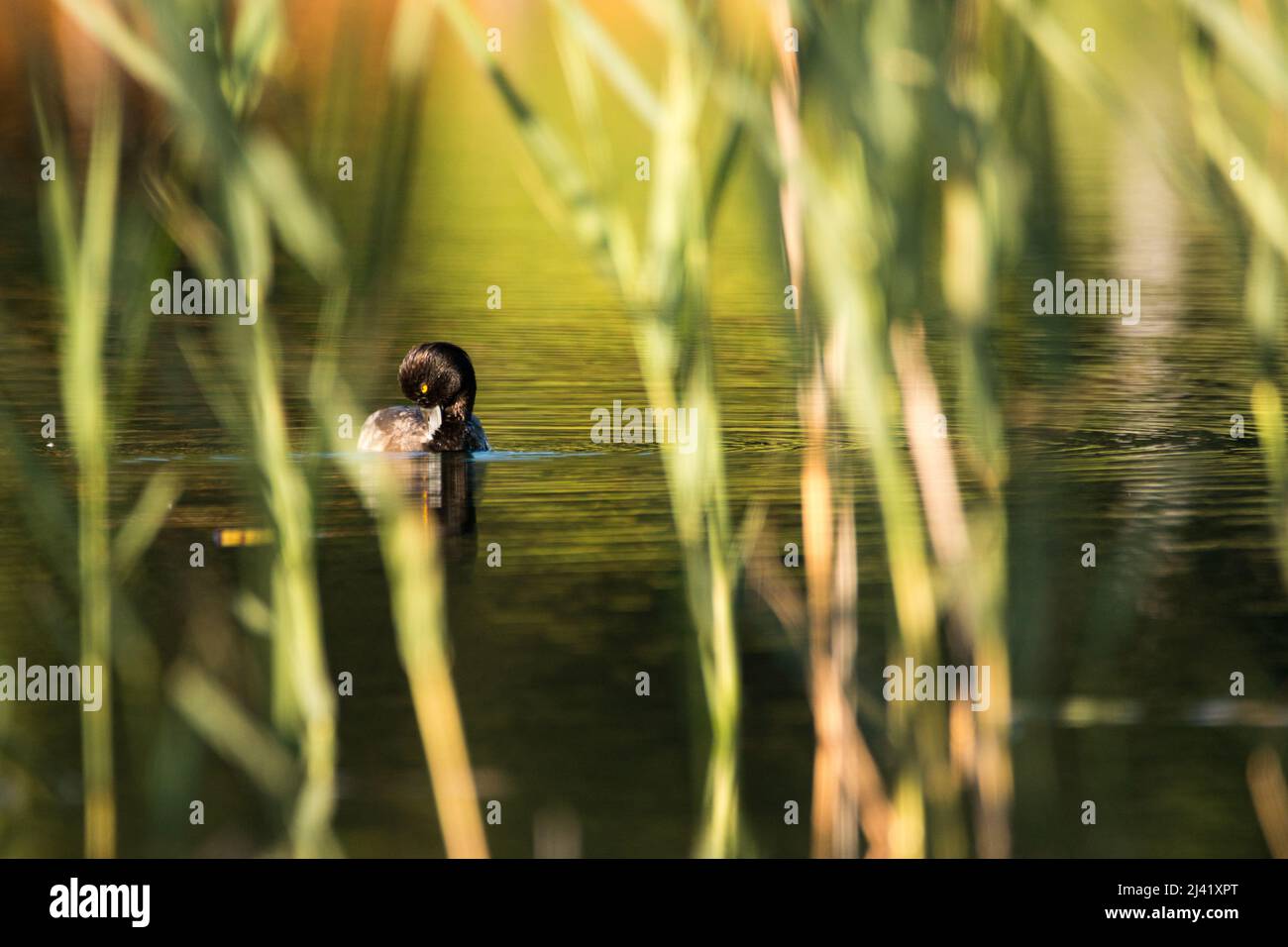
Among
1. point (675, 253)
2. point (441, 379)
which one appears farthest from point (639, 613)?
point (441, 379)

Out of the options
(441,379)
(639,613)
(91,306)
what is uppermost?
(441,379)

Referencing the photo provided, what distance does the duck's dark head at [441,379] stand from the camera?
8039 millimetres

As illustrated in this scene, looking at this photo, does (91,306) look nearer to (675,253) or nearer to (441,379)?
(675,253)

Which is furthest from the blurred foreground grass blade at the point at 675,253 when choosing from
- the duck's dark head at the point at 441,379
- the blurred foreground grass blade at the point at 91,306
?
the duck's dark head at the point at 441,379

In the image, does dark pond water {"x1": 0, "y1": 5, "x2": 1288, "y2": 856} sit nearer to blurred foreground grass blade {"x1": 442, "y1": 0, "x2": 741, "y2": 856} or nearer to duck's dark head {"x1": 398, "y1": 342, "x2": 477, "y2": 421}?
blurred foreground grass blade {"x1": 442, "y1": 0, "x2": 741, "y2": 856}

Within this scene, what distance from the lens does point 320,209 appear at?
8.83 ft

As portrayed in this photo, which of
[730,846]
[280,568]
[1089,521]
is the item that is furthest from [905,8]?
[1089,521]

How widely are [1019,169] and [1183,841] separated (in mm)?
1517

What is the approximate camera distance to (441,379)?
8094 millimetres

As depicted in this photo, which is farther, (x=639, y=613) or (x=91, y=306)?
(x=639, y=613)

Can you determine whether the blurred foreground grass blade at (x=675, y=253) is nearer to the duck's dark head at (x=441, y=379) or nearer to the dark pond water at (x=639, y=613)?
the dark pond water at (x=639, y=613)

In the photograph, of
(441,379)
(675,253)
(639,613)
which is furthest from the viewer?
(441,379)

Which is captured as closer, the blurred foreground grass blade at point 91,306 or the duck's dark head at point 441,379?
the blurred foreground grass blade at point 91,306

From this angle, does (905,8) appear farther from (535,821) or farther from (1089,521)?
(1089,521)
